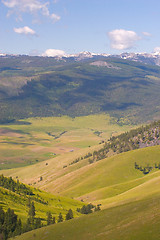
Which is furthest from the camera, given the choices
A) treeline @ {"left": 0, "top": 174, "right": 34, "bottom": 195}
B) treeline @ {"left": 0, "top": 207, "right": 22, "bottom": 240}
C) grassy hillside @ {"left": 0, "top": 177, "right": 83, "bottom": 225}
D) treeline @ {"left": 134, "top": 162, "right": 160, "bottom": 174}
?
treeline @ {"left": 134, "top": 162, "right": 160, "bottom": 174}

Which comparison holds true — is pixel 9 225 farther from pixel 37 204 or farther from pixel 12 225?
pixel 37 204

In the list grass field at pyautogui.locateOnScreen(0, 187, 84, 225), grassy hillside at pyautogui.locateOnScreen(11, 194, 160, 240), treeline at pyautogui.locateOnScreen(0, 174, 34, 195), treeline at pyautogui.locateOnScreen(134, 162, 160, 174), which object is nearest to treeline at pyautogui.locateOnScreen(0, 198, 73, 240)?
grass field at pyautogui.locateOnScreen(0, 187, 84, 225)

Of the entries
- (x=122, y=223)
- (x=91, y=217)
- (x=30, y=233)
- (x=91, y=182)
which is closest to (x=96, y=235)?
(x=122, y=223)

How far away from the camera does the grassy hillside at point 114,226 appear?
60.9 meters

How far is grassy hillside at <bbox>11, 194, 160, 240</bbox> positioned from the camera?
200 ft

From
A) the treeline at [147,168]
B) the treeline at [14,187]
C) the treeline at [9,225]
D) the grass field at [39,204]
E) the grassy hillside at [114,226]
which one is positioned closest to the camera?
the grassy hillside at [114,226]

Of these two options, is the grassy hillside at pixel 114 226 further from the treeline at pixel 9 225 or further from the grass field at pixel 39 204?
the grass field at pixel 39 204

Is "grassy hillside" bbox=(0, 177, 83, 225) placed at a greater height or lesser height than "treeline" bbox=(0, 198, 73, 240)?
lesser

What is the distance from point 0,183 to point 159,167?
3751 inches

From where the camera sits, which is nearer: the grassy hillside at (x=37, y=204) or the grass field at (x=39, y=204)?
the grass field at (x=39, y=204)

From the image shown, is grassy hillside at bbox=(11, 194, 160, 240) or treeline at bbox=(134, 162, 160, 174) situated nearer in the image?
grassy hillside at bbox=(11, 194, 160, 240)

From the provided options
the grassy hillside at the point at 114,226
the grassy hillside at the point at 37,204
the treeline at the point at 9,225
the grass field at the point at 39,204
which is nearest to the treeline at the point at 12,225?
the treeline at the point at 9,225

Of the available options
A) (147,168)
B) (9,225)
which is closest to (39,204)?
(9,225)

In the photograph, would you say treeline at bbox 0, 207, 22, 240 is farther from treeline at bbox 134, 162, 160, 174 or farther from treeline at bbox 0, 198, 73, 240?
treeline at bbox 134, 162, 160, 174
